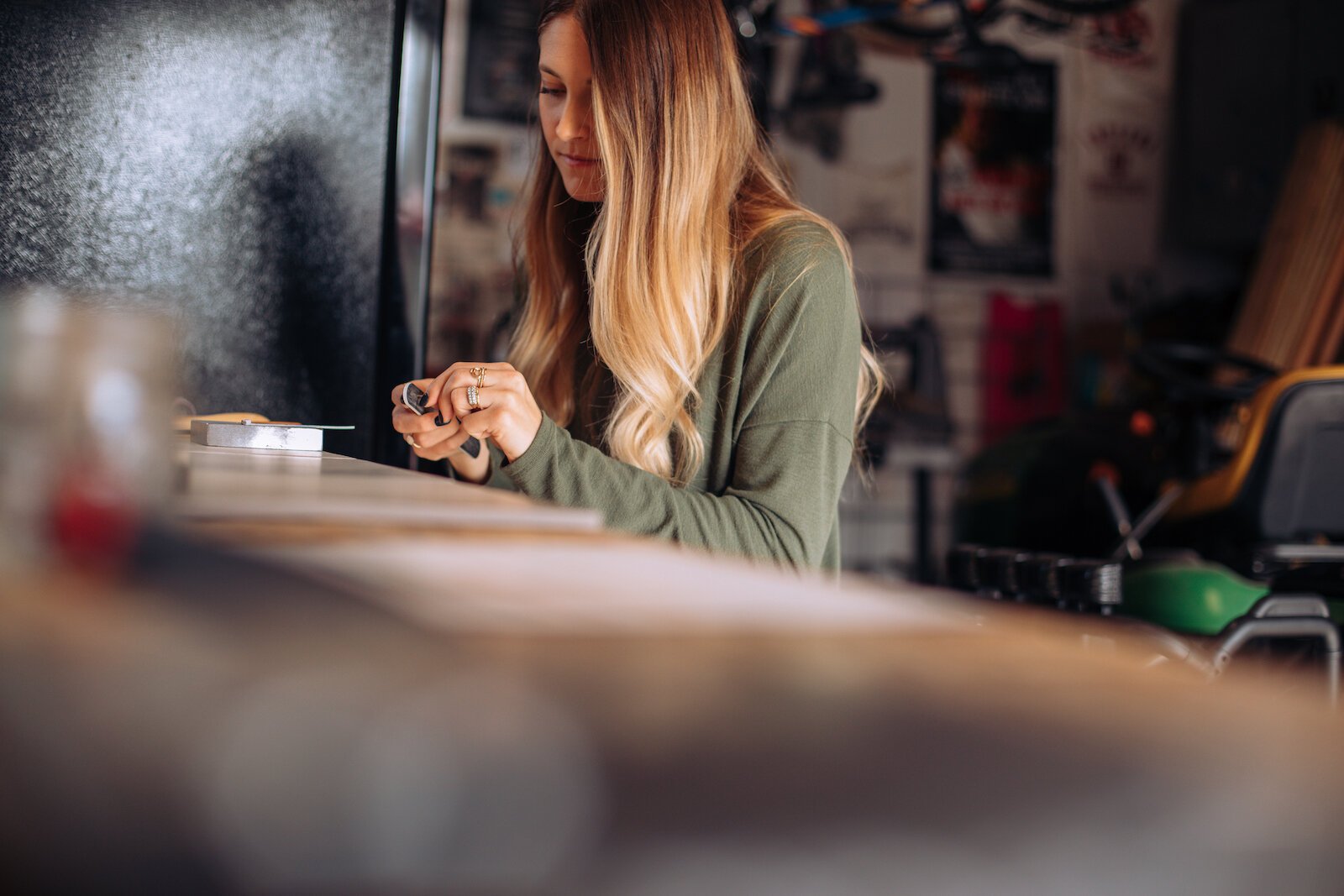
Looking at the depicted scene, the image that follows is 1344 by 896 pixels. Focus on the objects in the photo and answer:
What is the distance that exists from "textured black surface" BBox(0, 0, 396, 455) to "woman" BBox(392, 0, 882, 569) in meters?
0.26

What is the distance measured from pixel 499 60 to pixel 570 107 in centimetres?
346

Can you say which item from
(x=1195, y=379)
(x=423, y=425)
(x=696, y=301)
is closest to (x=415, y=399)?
(x=423, y=425)

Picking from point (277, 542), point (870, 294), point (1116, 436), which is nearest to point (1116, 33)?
point (870, 294)

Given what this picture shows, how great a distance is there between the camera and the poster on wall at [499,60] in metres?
4.52

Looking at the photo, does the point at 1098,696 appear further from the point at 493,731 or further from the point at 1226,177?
the point at 1226,177

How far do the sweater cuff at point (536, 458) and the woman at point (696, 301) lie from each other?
13 mm

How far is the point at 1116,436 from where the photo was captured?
3.23m

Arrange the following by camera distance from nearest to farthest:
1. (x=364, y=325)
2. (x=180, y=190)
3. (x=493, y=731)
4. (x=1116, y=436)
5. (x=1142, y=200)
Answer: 1. (x=493, y=731)
2. (x=180, y=190)
3. (x=364, y=325)
4. (x=1116, y=436)
5. (x=1142, y=200)

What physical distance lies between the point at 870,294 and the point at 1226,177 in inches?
58.4

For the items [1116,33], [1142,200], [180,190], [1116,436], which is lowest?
[1116,436]

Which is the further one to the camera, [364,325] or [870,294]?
[870,294]

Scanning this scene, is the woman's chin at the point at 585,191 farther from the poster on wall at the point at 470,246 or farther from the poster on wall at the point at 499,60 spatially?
the poster on wall at the point at 499,60

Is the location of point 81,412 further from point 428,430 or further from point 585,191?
point 585,191

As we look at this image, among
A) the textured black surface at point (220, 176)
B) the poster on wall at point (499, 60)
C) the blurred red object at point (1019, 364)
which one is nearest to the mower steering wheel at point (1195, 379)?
the textured black surface at point (220, 176)
